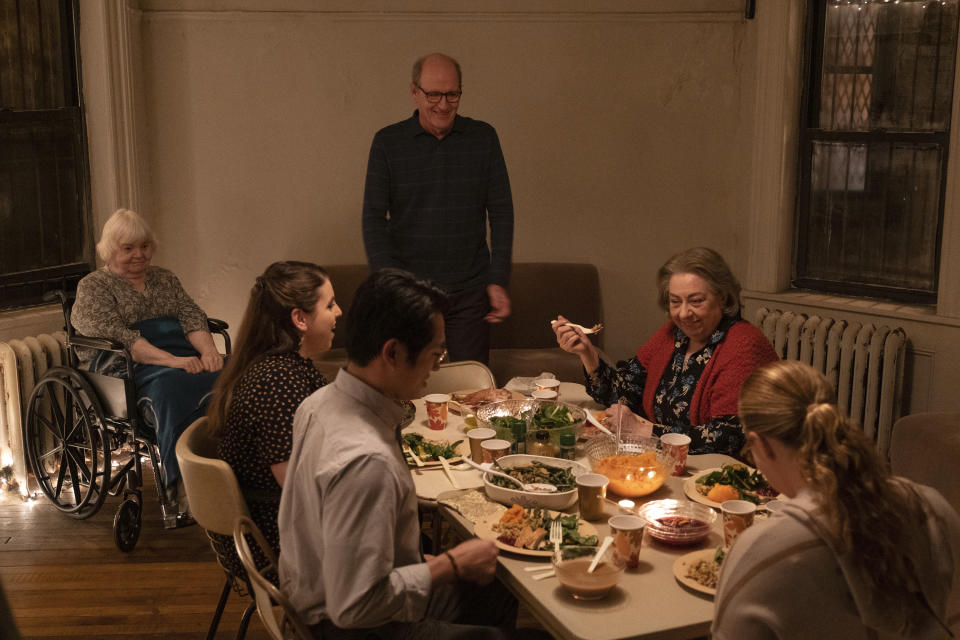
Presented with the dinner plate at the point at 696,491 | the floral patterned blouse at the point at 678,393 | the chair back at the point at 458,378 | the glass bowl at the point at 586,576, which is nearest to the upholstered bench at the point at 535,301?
the chair back at the point at 458,378

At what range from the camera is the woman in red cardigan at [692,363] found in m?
2.76

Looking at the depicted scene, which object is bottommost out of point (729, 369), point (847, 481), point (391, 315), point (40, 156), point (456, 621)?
point (456, 621)

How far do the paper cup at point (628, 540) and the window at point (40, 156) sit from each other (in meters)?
3.72

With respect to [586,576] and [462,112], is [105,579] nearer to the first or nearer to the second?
[586,576]

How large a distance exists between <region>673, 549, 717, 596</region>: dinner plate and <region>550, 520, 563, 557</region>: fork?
238 millimetres

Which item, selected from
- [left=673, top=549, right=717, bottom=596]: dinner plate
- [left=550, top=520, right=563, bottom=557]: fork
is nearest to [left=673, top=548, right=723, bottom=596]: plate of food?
[left=673, top=549, right=717, bottom=596]: dinner plate

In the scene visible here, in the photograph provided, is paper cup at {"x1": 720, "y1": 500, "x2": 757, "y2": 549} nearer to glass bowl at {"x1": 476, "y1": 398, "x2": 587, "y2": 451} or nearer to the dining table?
the dining table

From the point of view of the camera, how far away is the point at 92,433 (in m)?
4.01

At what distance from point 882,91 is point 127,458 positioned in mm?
4076

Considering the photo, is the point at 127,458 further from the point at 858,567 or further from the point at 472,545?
the point at 858,567

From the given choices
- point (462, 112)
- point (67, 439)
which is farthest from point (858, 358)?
point (67, 439)

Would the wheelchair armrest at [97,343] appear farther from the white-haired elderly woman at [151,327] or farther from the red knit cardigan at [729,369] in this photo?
the red knit cardigan at [729,369]

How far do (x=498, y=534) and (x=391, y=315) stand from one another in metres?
0.56

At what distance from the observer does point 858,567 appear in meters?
1.44
